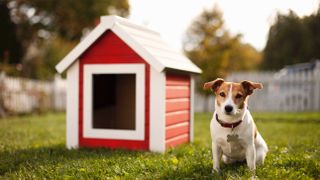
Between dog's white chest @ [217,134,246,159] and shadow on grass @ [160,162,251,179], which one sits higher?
dog's white chest @ [217,134,246,159]

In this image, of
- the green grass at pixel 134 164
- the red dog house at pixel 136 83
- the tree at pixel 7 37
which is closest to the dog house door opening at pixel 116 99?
the red dog house at pixel 136 83

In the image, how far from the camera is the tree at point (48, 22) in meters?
24.8

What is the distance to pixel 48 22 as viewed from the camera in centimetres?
2664

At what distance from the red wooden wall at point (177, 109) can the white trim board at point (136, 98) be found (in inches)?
15.4

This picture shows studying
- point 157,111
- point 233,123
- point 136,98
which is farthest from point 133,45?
point 233,123

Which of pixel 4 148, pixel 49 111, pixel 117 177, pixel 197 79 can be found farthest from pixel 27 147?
pixel 197 79

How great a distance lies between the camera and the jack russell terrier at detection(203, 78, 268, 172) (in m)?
4.35

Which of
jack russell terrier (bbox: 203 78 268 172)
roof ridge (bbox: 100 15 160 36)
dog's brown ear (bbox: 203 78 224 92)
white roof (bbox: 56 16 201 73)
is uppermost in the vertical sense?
roof ridge (bbox: 100 15 160 36)

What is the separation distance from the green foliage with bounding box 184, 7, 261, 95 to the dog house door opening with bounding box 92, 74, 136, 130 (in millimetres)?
7811

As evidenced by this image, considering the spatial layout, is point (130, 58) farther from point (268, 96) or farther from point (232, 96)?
point (268, 96)

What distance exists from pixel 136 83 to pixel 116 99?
2443 millimetres

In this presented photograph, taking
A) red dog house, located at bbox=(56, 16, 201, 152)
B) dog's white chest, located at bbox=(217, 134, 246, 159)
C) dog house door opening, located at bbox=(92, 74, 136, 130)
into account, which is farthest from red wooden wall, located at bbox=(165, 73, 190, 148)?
dog's white chest, located at bbox=(217, 134, 246, 159)

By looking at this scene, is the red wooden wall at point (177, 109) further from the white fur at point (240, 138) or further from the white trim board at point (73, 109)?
the white fur at point (240, 138)

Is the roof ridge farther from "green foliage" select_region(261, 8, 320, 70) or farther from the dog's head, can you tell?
"green foliage" select_region(261, 8, 320, 70)
